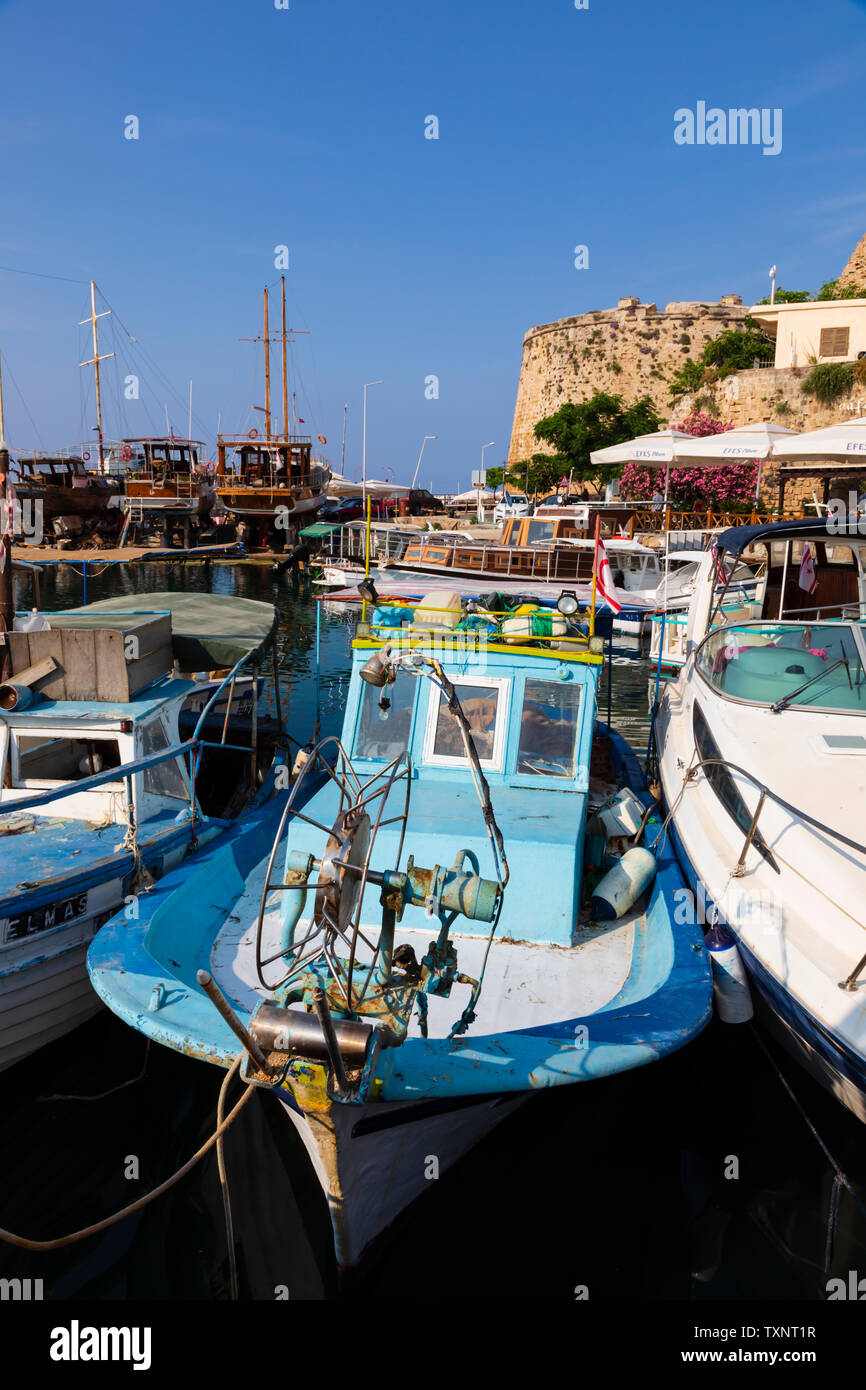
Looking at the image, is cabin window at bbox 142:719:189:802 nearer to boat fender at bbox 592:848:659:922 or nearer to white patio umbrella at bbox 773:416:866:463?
boat fender at bbox 592:848:659:922

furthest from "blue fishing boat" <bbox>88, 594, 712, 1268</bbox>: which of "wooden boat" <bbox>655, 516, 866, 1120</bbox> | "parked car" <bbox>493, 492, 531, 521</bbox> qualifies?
"parked car" <bbox>493, 492, 531, 521</bbox>

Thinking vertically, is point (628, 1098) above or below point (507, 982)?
below

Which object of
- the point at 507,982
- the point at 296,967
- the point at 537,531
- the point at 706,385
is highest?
the point at 706,385

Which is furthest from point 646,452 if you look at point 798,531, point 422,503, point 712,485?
point 422,503

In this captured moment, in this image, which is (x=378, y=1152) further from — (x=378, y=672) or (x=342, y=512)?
(x=342, y=512)

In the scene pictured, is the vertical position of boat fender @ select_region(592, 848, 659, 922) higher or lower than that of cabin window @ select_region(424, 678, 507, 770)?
lower

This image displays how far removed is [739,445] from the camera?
54.0ft

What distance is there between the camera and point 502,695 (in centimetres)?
694

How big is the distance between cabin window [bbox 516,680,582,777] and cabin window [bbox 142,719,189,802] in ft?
10.4

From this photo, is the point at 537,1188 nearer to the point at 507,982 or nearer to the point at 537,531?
the point at 507,982

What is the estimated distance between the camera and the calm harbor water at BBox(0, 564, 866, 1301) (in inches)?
203
